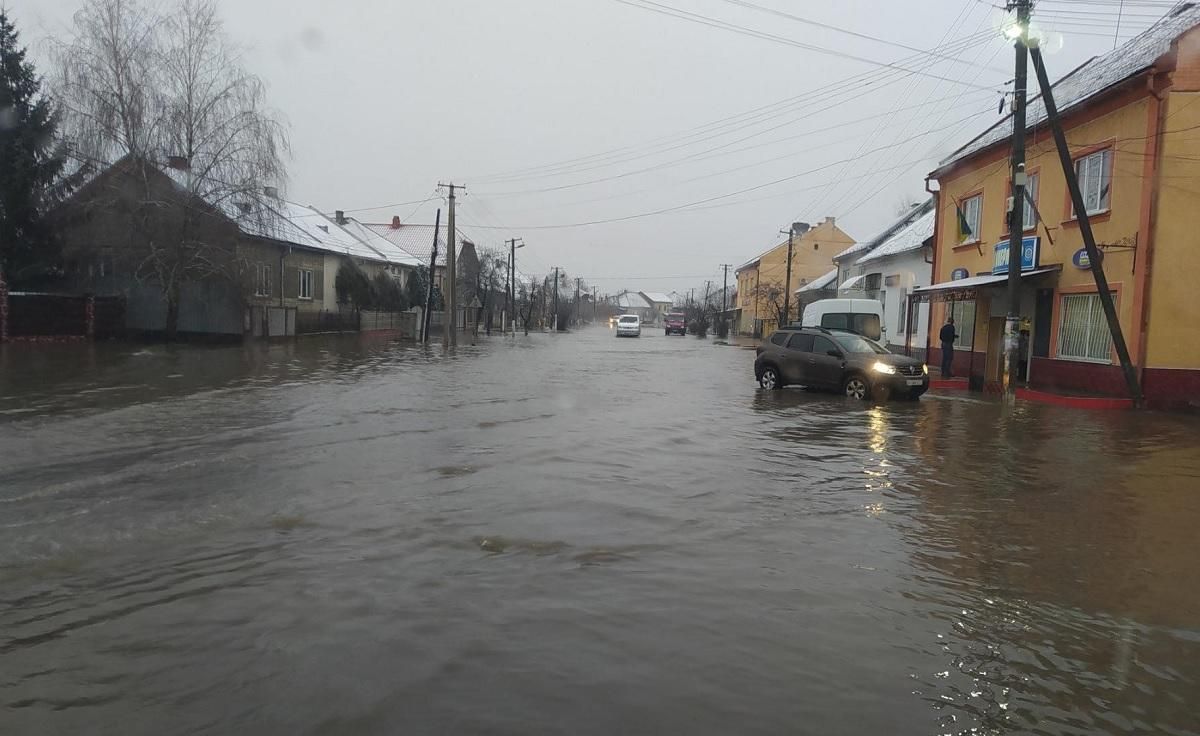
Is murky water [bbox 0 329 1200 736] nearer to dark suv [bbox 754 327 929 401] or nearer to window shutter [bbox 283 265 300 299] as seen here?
dark suv [bbox 754 327 929 401]

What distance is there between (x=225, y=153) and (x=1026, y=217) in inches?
1054

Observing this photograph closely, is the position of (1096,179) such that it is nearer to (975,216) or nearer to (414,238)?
(975,216)

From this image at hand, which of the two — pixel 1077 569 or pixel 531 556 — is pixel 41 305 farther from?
pixel 1077 569

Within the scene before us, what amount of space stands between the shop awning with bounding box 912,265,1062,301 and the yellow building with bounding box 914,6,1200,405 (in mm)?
59

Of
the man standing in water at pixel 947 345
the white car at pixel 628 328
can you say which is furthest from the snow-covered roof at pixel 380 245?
the man standing in water at pixel 947 345

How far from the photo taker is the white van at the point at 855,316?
25.7 meters

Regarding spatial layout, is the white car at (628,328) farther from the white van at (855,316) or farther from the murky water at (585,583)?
the murky water at (585,583)

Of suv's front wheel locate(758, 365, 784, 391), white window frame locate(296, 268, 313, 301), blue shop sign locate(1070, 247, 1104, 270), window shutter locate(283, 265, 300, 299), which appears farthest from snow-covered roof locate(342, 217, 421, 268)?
blue shop sign locate(1070, 247, 1104, 270)

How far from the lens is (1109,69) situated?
1888 centimetres

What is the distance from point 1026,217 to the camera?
2039cm

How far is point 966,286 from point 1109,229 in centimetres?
339

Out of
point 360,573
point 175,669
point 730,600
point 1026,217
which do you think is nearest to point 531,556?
point 360,573

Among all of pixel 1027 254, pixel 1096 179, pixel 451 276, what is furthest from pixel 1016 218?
pixel 451 276

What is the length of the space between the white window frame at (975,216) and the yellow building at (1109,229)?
0.29 ft
